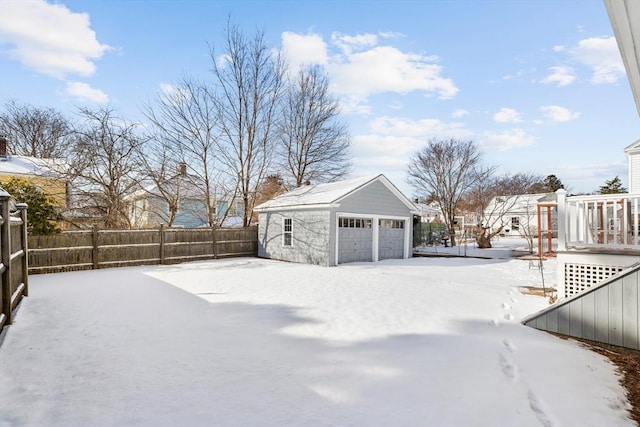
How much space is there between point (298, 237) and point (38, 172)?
13.8 m

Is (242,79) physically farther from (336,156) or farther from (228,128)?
(336,156)

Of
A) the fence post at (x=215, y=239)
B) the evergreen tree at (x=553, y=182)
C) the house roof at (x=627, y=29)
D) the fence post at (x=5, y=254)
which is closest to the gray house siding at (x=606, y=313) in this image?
the house roof at (x=627, y=29)

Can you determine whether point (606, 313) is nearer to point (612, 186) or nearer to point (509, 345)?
point (509, 345)

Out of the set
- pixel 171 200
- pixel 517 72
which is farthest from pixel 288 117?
pixel 517 72

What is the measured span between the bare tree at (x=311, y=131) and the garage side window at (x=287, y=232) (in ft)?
23.4

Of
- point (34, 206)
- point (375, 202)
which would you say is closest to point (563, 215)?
point (375, 202)

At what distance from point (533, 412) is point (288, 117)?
780 inches

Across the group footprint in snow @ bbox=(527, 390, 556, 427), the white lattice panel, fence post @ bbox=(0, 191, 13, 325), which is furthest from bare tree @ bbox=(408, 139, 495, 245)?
fence post @ bbox=(0, 191, 13, 325)

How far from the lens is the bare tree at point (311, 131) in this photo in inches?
813

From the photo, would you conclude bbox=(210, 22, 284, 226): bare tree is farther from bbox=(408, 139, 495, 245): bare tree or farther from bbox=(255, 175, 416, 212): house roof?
bbox=(408, 139, 495, 245): bare tree

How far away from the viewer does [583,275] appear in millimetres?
5363

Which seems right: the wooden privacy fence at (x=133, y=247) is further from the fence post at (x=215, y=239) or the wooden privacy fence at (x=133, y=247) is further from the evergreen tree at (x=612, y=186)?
the evergreen tree at (x=612, y=186)

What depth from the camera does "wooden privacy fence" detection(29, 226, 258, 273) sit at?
32.0 feet

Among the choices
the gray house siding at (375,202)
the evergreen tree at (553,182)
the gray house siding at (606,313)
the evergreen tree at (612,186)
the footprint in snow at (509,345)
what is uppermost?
the evergreen tree at (553,182)
